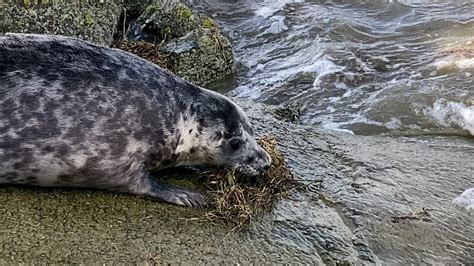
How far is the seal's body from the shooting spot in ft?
10.6

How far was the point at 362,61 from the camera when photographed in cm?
648

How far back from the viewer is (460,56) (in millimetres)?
6332

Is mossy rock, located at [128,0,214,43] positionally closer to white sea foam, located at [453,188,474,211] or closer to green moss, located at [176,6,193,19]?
green moss, located at [176,6,193,19]

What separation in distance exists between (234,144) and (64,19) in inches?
80.1

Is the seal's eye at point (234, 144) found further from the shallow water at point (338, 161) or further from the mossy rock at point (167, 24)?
the mossy rock at point (167, 24)

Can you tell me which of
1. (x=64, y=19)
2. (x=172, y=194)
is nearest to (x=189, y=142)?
(x=172, y=194)

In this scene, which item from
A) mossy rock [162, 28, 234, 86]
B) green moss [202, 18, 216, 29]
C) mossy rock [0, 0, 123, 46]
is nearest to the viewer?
mossy rock [0, 0, 123, 46]

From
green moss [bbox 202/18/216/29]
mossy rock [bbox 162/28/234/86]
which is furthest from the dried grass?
green moss [bbox 202/18/216/29]

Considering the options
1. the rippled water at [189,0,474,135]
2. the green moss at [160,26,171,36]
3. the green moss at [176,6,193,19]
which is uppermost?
the green moss at [176,6,193,19]

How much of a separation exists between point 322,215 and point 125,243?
1132 mm

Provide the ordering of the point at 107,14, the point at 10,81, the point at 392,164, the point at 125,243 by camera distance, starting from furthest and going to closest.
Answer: the point at 107,14, the point at 392,164, the point at 10,81, the point at 125,243

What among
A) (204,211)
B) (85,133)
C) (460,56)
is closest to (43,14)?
(85,133)

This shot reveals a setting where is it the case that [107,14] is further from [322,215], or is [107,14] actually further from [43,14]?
[322,215]

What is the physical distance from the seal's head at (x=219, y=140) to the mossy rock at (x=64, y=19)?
5.78ft
